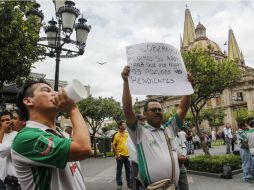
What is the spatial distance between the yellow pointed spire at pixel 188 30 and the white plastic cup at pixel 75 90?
295 feet

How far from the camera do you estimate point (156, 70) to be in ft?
11.2

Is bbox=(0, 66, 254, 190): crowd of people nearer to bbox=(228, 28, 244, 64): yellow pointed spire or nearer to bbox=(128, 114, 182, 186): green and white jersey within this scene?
bbox=(128, 114, 182, 186): green and white jersey

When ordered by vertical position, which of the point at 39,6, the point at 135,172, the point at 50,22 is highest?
the point at 39,6

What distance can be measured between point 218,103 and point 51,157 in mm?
63927

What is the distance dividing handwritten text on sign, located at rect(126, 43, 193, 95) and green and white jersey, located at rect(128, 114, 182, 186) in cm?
43

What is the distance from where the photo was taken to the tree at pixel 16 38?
22.2ft

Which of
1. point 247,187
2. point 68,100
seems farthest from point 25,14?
point 247,187

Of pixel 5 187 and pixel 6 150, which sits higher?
pixel 6 150

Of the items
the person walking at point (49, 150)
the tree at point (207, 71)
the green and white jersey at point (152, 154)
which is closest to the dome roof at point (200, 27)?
the tree at point (207, 71)

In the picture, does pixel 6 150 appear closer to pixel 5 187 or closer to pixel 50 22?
pixel 5 187

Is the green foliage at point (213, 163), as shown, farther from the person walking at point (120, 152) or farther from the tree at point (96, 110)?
the tree at point (96, 110)

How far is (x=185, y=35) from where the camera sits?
91812mm

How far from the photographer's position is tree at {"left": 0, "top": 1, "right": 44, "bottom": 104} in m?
6.75

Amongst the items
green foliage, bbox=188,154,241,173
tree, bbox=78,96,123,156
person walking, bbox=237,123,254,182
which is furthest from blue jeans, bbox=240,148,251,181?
tree, bbox=78,96,123,156
